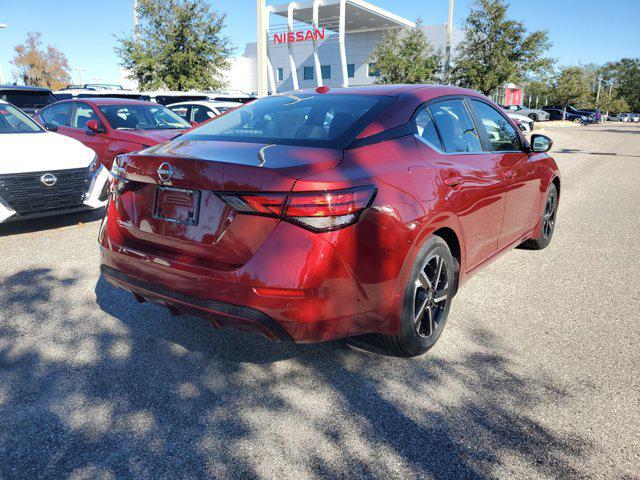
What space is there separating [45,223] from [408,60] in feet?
99.5

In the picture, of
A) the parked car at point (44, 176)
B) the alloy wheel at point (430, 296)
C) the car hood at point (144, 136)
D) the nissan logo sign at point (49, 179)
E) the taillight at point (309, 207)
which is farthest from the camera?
Answer: the car hood at point (144, 136)

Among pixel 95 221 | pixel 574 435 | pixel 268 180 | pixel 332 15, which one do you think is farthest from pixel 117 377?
pixel 332 15

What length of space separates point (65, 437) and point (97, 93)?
14.3m

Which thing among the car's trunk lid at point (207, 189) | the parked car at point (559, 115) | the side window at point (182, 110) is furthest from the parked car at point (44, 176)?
the parked car at point (559, 115)

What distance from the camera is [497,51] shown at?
30.0 metres

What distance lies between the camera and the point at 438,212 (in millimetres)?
3059

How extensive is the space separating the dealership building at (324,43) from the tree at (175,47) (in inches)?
159

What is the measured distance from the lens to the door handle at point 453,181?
322 centimetres

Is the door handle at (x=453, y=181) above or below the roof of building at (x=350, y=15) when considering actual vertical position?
below

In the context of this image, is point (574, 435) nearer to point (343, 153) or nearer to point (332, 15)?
point (343, 153)

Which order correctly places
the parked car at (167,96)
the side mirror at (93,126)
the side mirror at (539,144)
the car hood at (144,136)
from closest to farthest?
the side mirror at (539,144) → the car hood at (144,136) → the side mirror at (93,126) → the parked car at (167,96)

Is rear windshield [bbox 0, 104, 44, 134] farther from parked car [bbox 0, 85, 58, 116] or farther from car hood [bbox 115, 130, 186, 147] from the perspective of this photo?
parked car [bbox 0, 85, 58, 116]

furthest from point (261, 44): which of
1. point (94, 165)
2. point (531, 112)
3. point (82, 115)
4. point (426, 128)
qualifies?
point (531, 112)

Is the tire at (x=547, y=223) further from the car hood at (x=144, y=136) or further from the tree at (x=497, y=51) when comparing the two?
the tree at (x=497, y=51)
